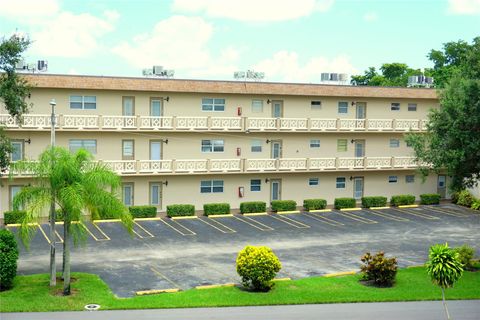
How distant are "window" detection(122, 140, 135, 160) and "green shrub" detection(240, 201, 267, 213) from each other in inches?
351

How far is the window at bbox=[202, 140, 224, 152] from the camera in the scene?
150 feet

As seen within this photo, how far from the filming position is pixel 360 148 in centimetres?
5044

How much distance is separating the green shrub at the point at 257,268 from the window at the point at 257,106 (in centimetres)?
2321

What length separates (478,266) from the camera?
2909 cm

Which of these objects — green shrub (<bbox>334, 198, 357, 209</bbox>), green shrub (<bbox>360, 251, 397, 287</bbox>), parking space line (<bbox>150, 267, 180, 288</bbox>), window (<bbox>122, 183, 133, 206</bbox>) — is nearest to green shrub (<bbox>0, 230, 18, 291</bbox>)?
parking space line (<bbox>150, 267, 180, 288</bbox>)

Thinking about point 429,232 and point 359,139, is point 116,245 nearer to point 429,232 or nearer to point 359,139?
point 429,232

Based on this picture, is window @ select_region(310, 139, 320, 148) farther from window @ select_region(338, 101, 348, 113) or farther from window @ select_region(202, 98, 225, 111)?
window @ select_region(202, 98, 225, 111)

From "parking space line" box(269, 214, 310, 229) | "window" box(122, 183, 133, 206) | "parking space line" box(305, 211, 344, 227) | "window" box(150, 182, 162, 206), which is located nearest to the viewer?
"parking space line" box(269, 214, 310, 229)

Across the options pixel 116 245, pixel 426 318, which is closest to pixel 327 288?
pixel 426 318

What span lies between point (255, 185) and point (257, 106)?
620 centimetres

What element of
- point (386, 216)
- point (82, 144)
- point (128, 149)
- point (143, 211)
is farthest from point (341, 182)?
point (82, 144)

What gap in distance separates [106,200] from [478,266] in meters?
18.0

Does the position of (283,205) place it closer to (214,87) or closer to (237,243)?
(214,87)

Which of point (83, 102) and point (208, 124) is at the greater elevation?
point (83, 102)
